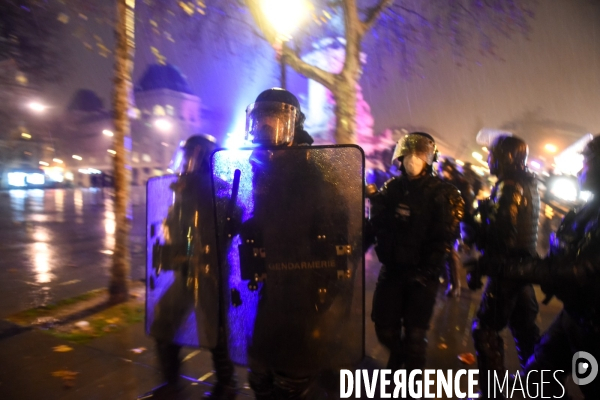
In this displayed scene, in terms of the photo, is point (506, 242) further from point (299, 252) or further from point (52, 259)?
point (52, 259)

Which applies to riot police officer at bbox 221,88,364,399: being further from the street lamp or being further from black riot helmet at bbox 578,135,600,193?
the street lamp

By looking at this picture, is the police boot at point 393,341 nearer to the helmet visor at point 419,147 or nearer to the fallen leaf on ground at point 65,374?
the helmet visor at point 419,147

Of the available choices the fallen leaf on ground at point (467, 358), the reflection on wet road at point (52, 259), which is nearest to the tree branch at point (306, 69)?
the fallen leaf on ground at point (467, 358)

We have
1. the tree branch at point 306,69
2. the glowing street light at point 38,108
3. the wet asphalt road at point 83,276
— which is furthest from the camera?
the glowing street light at point 38,108

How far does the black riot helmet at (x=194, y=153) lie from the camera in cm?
264

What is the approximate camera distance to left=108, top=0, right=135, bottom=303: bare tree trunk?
16.3ft

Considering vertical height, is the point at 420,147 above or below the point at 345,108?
below

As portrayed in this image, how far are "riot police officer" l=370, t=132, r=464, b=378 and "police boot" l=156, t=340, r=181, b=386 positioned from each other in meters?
1.72

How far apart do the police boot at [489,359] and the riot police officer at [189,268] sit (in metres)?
2.05

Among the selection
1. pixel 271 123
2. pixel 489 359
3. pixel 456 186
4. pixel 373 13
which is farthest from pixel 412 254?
pixel 373 13

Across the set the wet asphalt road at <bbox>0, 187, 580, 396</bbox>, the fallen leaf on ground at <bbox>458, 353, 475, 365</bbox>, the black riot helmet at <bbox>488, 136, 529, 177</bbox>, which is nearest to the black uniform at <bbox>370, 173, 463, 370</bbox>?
the black riot helmet at <bbox>488, 136, 529, 177</bbox>

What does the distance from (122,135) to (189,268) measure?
12.1 ft

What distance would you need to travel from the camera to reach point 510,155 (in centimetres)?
294

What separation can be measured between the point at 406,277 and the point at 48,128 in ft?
89.3
